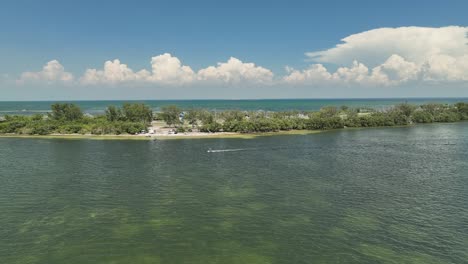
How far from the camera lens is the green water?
32.1 meters

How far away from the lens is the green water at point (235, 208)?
32125 mm

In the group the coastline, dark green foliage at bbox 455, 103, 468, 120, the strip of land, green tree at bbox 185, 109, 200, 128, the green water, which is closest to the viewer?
the green water

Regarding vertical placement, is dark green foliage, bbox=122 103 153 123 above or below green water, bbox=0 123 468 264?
above

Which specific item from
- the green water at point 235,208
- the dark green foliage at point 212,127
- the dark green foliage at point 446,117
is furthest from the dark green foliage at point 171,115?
the dark green foliage at point 446,117

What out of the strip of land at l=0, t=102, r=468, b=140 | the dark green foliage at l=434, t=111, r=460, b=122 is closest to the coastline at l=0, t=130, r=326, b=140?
the strip of land at l=0, t=102, r=468, b=140

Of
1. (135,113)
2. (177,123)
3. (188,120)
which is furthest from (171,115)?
(135,113)

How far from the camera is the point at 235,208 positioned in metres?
43.9

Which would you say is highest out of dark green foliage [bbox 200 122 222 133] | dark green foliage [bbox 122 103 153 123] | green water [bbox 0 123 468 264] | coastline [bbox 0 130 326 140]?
dark green foliage [bbox 122 103 153 123]

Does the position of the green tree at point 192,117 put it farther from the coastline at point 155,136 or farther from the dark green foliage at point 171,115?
the coastline at point 155,136

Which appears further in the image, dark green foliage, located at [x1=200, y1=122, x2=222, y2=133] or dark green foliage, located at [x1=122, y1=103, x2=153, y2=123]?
dark green foliage, located at [x1=122, y1=103, x2=153, y2=123]

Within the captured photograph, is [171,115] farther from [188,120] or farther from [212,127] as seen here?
[212,127]

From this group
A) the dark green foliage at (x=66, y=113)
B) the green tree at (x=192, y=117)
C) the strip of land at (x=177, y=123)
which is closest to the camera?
the strip of land at (x=177, y=123)

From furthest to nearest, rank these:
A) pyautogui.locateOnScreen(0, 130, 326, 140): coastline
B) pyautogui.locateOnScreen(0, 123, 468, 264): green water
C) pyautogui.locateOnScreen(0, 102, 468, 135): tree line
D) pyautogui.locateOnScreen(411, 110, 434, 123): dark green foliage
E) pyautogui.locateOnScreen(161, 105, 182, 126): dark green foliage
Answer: pyautogui.locateOnScreen(411, 110, 434, 123): dark green foliage, pyautogui.locateOnScreen(161, 105, 182, 126): dark green foliage, pyautogui.locateOnScreen(0, 102, 468, 135): tree line, pyautogui.locateOnScreen(0, 130, 326, 140): coastline, pyautogui.locateOnScreen(0, 123, 468, 264): green water

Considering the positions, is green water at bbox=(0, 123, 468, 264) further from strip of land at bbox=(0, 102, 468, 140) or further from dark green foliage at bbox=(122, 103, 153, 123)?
dark green foliage at bbox=(122, 103, 153, 123)
